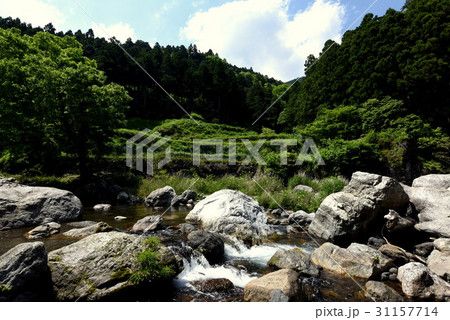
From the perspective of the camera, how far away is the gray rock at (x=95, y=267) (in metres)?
3.00

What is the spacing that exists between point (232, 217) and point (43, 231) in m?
4.81

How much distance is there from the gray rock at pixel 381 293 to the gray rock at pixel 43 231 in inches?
273

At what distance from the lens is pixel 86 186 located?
11.3 m

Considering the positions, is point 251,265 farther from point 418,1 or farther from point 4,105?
point 418,1

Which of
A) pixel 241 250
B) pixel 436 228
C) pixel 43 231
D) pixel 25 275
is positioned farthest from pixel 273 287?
pixel 43 231

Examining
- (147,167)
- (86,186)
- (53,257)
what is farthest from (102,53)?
(53,257)

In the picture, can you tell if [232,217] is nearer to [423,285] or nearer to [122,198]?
[423,285]

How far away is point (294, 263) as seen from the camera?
14.3 ft

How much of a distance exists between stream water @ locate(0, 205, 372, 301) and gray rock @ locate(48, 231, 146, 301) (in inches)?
32.3

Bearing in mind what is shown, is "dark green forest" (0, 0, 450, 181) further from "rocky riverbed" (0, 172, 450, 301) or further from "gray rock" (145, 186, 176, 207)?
"rocky riverbed" (0, 172, 450, 301)

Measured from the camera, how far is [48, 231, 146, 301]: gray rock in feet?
9.84

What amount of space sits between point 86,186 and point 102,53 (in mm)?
44487

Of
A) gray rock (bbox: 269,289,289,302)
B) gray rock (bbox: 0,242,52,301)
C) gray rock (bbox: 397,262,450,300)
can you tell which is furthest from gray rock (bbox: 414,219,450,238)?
gray rock (bbox: 0,242,52,301)

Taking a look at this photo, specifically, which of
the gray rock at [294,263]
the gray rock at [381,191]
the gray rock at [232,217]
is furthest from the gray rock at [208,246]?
the gray rock at [381,191]
